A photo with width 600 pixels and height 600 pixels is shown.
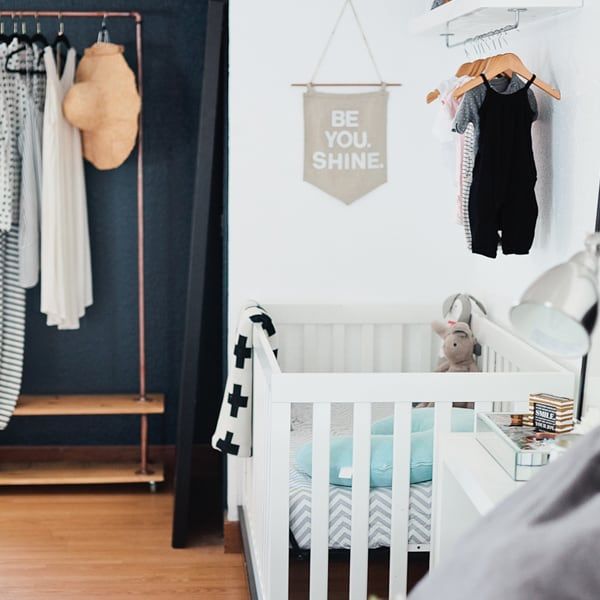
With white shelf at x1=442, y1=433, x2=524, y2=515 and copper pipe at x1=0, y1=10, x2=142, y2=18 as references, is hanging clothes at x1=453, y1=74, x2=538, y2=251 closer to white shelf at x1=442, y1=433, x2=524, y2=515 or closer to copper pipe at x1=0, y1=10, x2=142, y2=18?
white shelf at x1=442, y1=433, x2=524, y2=515

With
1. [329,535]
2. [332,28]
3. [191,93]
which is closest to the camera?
[329,535]

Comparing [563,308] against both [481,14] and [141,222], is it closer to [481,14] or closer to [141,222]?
[481,14]

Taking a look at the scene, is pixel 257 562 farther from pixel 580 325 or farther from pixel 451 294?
pixel 580 325

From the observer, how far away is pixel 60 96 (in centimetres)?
389

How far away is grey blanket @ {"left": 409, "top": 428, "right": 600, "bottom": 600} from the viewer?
0.98 m

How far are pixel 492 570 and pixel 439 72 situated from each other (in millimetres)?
2601

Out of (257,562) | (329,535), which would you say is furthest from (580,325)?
(257,562)

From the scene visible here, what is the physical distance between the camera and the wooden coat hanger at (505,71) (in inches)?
104

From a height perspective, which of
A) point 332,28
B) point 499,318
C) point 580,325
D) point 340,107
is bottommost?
point 499,318

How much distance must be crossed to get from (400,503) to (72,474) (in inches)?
75.1

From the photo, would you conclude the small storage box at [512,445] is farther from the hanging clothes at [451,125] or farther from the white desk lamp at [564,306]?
the hanging clothes at [451,125]

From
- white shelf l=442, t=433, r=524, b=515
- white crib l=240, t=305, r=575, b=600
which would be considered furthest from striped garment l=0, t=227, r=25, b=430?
white shelf l=442, t=433, r=524, b=515

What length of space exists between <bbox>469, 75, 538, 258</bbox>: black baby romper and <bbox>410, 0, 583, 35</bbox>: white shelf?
167 mm

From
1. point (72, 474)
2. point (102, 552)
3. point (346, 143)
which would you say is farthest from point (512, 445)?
point (72, 474)
